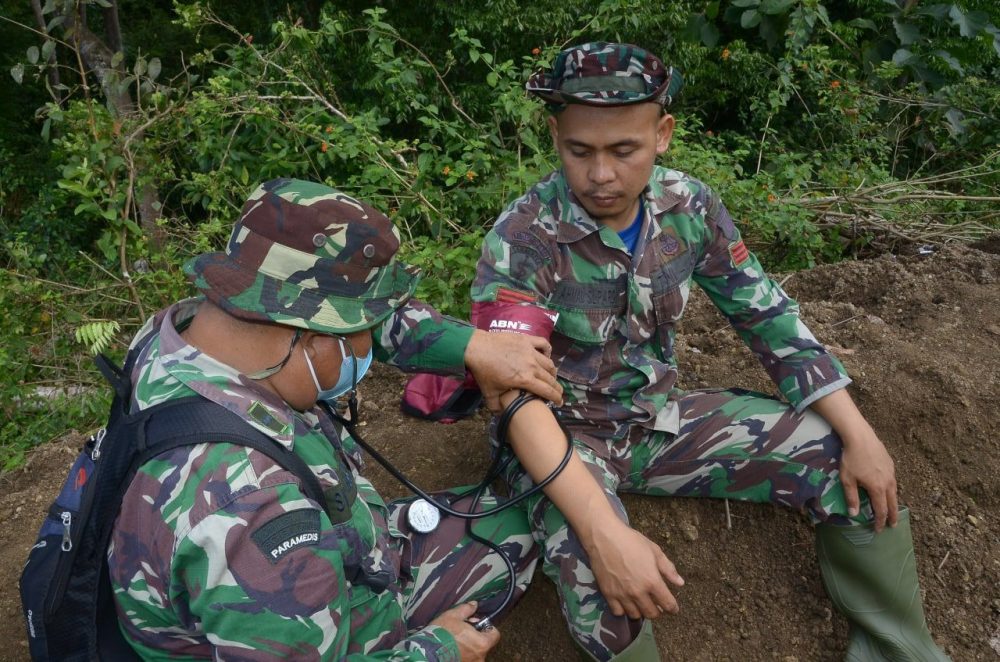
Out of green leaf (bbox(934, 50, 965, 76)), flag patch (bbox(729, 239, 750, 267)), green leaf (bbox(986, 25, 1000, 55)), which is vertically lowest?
green leaf (bbox(934, 50, 965, 76))

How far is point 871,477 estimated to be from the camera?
2.09 m

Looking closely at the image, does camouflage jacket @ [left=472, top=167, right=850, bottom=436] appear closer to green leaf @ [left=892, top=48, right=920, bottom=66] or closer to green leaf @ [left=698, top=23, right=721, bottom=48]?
green leaf @ [left=698, top=23, right=721, bottom=48]

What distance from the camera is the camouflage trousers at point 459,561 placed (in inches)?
85.4

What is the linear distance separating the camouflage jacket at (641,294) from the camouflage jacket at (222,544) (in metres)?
0.88

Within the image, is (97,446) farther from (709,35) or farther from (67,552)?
(709,35)

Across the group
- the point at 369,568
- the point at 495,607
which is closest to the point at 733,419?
the point at 495,607

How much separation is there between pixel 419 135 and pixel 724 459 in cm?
414

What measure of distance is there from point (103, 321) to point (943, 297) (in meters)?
3.90

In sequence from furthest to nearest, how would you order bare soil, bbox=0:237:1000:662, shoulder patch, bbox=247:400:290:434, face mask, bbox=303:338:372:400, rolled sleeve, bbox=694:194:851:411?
bare soil, bbox=0:237:1000:662, rolled sleeve, bbox=694:194:851:411, face mask, bbox=303:338:372:400, shoulder patch, bbox=247:400:290:434

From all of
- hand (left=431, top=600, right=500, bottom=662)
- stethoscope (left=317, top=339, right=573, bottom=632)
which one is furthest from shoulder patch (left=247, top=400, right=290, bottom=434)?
hand (left=431, top=600, right=500, bottom=662)

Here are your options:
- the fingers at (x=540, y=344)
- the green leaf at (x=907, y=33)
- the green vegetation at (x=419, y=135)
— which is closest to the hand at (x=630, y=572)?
the fingers at (x=540, y=344)

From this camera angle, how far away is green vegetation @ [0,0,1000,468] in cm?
401

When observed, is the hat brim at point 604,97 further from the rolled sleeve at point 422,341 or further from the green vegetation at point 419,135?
the green vegetation at point 419,135

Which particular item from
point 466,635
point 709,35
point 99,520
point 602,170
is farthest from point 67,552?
point 709,35
